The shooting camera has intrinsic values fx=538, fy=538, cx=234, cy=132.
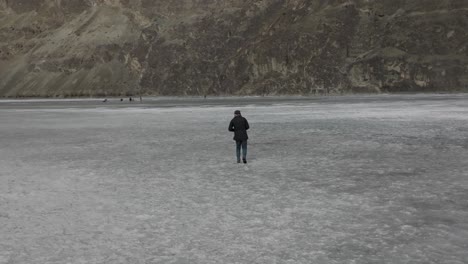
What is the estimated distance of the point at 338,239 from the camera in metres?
9.01

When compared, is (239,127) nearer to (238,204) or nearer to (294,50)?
(238,204)

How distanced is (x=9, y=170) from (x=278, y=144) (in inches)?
448

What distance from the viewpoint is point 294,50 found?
14038 cm

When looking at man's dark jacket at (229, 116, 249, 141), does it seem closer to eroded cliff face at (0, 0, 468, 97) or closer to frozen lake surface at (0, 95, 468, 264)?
frozen lake surface at (0, 95, 468, 264)

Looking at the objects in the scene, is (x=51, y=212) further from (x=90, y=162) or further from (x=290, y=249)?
(x=90, y=162)

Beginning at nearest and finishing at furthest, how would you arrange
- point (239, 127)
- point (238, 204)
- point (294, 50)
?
point (238, 204)
point (239, 127)
point (294, 50)

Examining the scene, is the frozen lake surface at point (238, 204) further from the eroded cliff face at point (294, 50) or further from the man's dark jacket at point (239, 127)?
the eroded cliff face at point (294, 50)

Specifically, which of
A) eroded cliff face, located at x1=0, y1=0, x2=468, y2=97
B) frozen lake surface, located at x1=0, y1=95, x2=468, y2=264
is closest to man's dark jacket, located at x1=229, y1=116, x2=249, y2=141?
frozen lake surface, located at x1=0, y1=95, x2=468, y2=264

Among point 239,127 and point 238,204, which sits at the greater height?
point 239,127

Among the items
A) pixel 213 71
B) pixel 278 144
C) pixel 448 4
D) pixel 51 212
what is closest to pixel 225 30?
pixel 213 71

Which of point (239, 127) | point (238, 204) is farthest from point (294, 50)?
point (238, 204)

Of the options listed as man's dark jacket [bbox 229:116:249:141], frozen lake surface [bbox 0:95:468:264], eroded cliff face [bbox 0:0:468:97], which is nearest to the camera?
frozen lake surface [bbox 0:95:468:264]

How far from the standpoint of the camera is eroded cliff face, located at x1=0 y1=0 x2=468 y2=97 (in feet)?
416

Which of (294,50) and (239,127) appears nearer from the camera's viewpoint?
(239,127)
